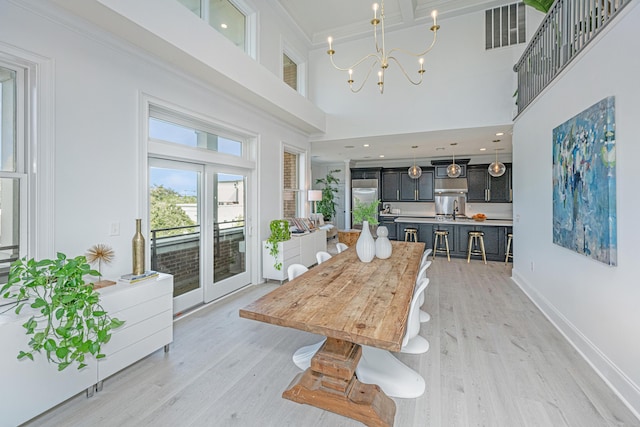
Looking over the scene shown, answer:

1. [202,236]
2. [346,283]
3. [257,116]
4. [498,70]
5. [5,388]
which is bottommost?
[5,388]

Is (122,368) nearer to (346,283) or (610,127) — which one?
(346,283)

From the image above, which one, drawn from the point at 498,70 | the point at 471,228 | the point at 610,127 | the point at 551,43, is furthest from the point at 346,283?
the point at 471,228

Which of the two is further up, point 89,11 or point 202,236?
Answer: point 89,11

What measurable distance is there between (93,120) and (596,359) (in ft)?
15.2

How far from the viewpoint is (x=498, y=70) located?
491 centimetres

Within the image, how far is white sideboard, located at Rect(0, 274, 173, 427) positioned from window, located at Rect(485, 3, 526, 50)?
6.06m

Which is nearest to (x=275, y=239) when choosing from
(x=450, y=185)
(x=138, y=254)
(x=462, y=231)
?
(x=138, y=254)

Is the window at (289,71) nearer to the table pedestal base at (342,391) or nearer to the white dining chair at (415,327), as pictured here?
the white dining chair at (415,327)

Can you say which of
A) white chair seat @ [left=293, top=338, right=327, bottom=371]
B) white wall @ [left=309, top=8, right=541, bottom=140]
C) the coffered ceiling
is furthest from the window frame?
white wall @ [left=309, top=8, right=541, bottom=140]

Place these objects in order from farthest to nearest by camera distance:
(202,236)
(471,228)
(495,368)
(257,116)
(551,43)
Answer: (471,228) < (257,116) < (202,236) < (551,43) < (495,368)

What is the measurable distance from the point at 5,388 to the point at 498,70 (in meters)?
6.74

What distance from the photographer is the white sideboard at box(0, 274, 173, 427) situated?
1.65 m

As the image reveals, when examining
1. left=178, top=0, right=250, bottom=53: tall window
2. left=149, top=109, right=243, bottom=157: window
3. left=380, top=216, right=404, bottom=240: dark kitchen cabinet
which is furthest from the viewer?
left=380, top=216, right=404, bottom=240: dark kitchen cabinet

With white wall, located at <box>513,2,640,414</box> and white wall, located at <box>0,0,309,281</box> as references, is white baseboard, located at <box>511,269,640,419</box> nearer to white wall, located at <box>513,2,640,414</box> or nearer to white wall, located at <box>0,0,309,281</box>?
white wall, located at <box>513,2,640,414</box>
